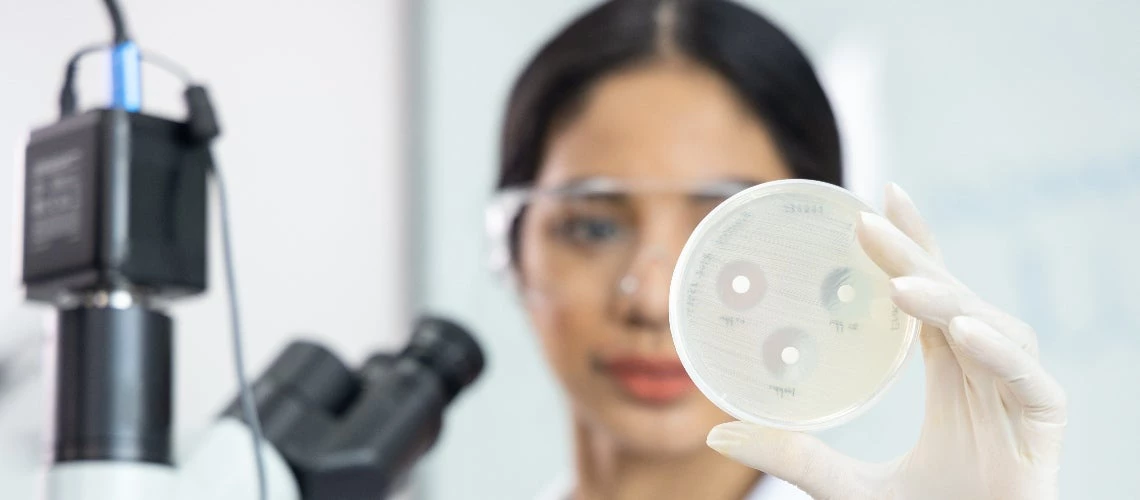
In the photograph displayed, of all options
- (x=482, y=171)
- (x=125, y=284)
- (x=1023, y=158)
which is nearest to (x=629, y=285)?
(x=1023, y=158)

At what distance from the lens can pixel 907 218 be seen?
78cm

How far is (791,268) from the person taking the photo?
2.18 ft

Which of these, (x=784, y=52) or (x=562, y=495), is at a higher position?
(x=784, y=52)

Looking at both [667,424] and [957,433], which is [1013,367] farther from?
[667,424]

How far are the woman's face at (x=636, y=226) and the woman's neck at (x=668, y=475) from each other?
42 millimetres

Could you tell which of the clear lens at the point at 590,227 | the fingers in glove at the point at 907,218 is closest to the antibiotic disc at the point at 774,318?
the fingers in glove at the point at 907,218

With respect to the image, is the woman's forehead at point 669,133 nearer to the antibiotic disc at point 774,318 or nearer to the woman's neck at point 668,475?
the woman's neck at point 668,475

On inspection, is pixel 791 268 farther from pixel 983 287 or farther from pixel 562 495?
pixel 562 495

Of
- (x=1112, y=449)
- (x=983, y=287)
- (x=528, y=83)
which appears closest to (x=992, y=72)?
(x=983, y=287)

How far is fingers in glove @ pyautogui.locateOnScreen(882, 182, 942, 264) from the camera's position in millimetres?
783

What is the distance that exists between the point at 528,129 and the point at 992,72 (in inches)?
24.0

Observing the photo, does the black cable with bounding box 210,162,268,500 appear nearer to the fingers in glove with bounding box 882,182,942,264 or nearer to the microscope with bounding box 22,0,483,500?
the microscope with bounding box 22,0,483,500

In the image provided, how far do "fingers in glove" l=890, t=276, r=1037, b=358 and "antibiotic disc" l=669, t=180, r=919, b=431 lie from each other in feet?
0.11

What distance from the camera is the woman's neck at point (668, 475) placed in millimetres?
1429
